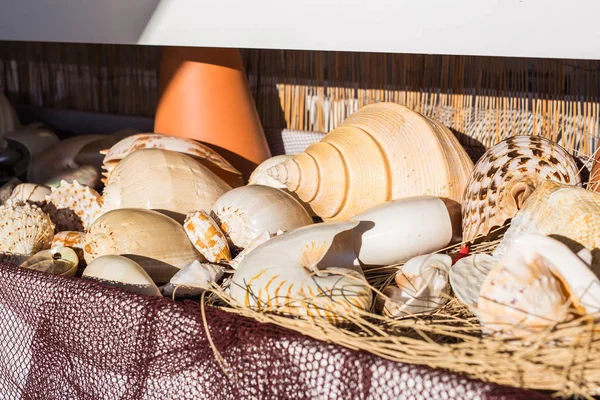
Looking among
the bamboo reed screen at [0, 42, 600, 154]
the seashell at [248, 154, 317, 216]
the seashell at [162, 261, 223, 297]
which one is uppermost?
the bamboo reed screen at [0, 42, 600, 154]

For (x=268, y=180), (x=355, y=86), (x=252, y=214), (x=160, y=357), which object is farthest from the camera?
(x=355, y=86)

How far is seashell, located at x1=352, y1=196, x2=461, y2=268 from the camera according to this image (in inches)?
27.4

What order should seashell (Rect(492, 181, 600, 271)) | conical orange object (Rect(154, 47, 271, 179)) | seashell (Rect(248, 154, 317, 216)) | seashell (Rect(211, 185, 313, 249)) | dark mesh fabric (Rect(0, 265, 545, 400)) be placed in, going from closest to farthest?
dark mesh fabric (Rect(0, 265, 545, 400)) < seashell (Rect(492, 181, 600, 271)) < seashell (Rect(211, 185, 313, 249)) < seashell (Rect(248, 154, 317, 216)) < conical orange object (Rect(154, 47, 271, 179))

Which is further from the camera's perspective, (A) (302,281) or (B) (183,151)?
(B) (183,151)

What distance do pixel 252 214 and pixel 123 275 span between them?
0.18 m

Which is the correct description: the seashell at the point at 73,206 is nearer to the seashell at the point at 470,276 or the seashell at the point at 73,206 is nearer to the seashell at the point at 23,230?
the seashell at the point at 23,230

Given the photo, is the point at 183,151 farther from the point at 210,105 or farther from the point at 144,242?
the point at 144,242

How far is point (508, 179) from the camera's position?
718mm

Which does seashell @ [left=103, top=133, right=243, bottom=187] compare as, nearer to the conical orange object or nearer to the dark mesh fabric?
the conical orange object

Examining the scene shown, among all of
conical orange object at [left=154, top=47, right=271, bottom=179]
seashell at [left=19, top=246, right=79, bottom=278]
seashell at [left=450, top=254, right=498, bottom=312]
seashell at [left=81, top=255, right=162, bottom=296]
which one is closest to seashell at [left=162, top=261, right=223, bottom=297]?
seashell at [left=81, top=255, right=162, bottom=296]

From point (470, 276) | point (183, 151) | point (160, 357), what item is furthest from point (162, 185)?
point (470, 276)

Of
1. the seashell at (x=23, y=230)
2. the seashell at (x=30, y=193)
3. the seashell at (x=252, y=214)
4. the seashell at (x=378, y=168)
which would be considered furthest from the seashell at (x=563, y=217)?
the seashell at (x=30, y=193)

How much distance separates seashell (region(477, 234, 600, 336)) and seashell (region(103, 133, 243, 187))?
1.89 ft

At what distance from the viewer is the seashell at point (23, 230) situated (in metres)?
0.82
